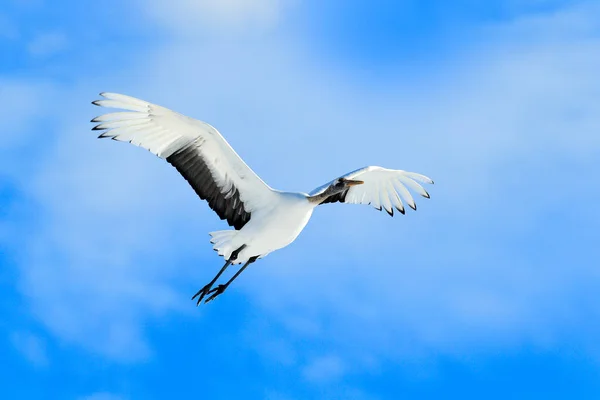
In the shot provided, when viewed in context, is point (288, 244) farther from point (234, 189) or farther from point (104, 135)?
point (104, 135)

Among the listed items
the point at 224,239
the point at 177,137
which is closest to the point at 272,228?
the point at 224,239

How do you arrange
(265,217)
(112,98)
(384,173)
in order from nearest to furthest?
(112,98), (265,217), (384,173)

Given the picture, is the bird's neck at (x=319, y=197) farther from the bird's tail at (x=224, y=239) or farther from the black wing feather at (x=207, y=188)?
the bird's tail at (x=224, y=239)

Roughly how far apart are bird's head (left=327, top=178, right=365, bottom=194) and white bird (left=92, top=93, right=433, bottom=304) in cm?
2

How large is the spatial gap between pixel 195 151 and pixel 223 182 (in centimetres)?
91

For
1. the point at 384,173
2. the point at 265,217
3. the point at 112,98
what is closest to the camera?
the point at 112,98

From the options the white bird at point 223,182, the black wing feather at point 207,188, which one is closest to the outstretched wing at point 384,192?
the white bird at point 223,182

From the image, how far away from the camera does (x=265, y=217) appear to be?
19.2m

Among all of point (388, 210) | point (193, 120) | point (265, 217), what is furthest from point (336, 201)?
point (193, 120)

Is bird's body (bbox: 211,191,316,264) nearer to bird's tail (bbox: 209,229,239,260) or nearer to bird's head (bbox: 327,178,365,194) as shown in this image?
bird's tail (bbox: 209,229,239,260)

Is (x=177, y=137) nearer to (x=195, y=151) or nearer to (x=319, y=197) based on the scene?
(x=195, y=151)

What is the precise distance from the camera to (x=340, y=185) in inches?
773

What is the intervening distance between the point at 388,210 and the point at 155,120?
5682mm

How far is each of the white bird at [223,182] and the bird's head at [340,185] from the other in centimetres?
2
